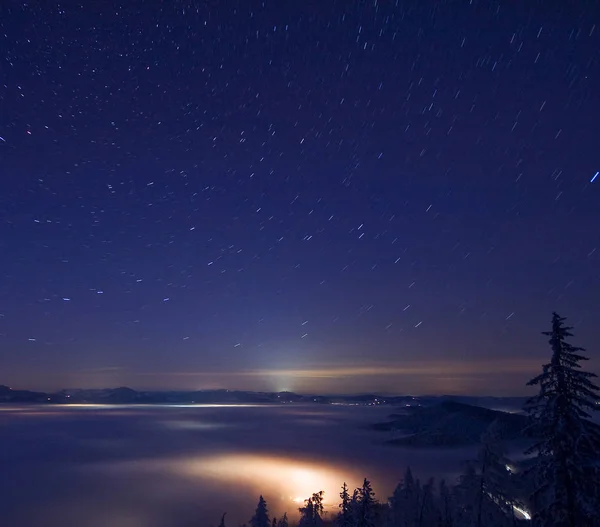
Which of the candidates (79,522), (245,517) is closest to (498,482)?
(245,517)

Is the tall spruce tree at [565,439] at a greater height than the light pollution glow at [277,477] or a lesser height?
greater

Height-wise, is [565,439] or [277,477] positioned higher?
[565,439]

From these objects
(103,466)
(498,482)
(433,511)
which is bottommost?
(103,466)

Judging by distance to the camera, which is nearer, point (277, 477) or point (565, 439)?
point (565, 439)

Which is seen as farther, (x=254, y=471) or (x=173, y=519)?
(x=254, y=471)

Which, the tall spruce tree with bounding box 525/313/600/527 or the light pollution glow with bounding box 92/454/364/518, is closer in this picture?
the tall spruce tree with bounding box 525/313/600/527

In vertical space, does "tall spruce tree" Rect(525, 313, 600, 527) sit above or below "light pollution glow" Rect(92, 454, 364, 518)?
above

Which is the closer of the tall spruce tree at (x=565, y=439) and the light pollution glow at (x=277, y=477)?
the tall spruce tree at (x=565, y=439)

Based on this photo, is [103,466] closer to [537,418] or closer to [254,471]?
[254,471]
